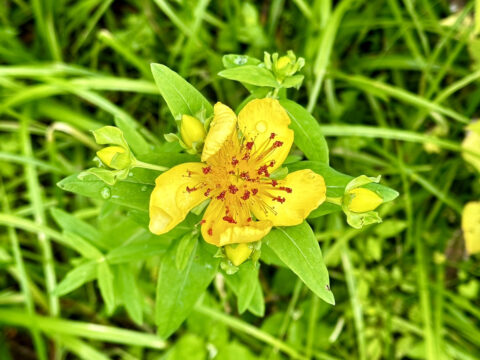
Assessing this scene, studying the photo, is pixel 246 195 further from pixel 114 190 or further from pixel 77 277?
pixel 77 277

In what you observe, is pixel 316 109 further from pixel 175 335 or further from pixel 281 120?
pixel 175 335

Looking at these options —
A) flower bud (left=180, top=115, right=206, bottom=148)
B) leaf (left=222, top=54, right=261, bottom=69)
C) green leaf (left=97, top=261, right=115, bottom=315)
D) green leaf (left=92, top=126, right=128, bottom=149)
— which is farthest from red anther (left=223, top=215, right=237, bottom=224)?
green leaf (left=97, top=261, right=115, bottom=315)

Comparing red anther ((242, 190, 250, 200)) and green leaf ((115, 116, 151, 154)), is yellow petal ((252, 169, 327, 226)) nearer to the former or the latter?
red anther ((242, 190, 250, 200))

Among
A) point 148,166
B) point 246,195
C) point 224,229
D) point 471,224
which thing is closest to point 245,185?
point 246,195

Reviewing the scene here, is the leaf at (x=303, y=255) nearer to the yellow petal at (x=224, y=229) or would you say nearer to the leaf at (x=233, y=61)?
the yellow petal at (x=224, y=229)

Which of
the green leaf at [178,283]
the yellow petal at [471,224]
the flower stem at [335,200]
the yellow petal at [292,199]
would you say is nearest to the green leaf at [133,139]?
the green leaf at [178,283]

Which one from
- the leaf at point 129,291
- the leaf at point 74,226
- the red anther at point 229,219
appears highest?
the red anther at point 229,219
